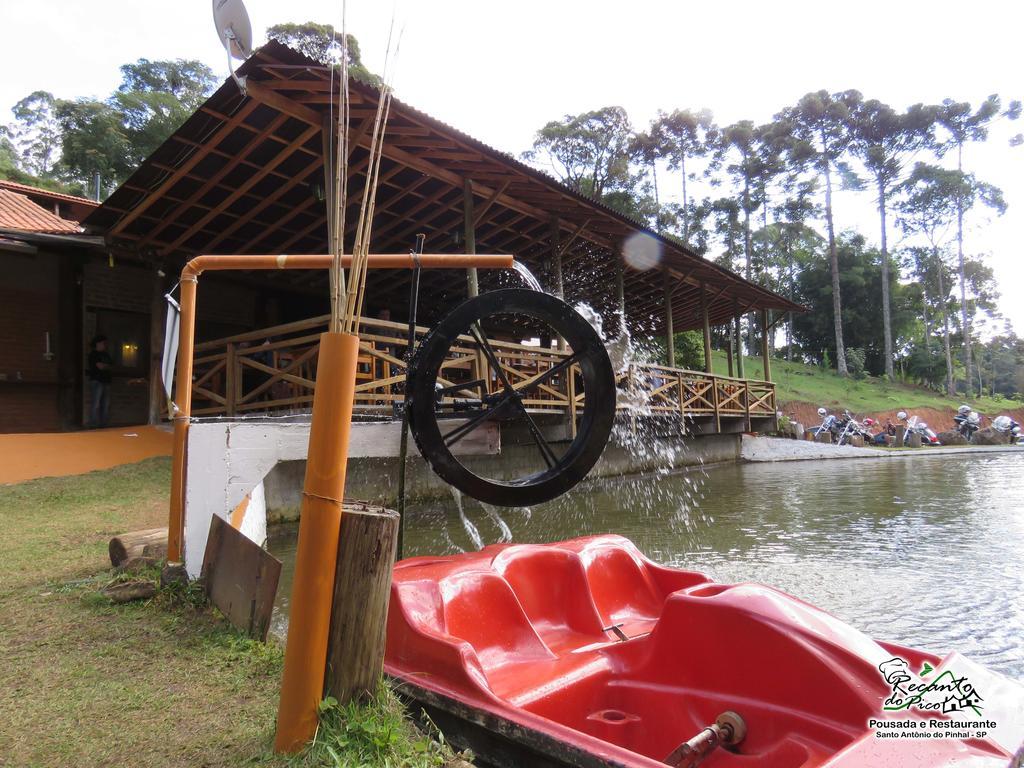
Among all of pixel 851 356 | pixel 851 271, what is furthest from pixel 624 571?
pixel 851 271

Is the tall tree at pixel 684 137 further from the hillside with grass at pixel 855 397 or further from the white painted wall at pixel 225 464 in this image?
the white painted wall at pixel 225 464

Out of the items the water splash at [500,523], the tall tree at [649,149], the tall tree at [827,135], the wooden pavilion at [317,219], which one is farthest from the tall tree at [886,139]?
the water splash at [500,523]

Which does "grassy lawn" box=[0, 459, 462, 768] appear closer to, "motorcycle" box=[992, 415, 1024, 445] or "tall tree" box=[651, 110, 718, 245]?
"motorcycle" box=[992, 415, 1024, 445]

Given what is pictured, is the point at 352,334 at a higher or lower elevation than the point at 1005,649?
higher

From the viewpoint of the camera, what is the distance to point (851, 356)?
36719mm

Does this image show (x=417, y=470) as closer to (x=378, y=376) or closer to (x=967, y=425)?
(x=378, y=376)

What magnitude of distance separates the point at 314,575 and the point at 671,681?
151 centimetres

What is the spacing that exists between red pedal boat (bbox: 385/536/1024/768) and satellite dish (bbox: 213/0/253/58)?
2.73 metres

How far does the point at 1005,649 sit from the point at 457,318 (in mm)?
3653

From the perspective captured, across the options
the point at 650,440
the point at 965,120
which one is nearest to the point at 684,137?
the point at 965,120

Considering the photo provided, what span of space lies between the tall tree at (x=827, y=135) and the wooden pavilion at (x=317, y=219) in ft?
85.6

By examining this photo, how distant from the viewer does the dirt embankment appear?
2592 centimetres

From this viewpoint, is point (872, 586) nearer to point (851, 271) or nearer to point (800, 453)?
point (800, 453)

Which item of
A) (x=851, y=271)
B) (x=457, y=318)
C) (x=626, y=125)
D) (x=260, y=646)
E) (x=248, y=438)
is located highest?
(x=626, y=125)
